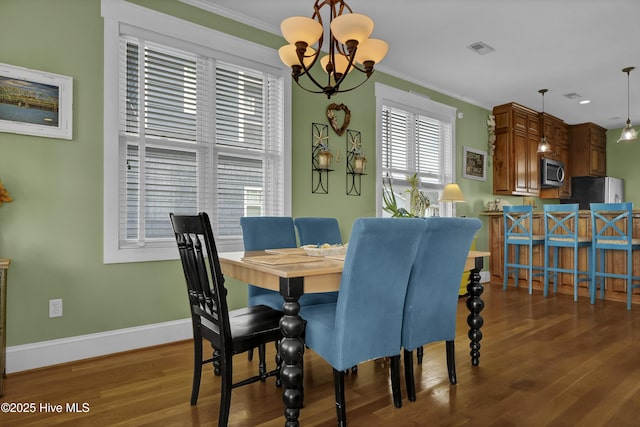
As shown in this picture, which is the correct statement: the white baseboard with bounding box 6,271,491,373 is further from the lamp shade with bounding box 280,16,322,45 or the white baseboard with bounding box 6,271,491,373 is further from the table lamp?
the table lamp

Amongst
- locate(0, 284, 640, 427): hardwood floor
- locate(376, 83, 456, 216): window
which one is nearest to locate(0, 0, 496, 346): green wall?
locate(0, 284, 640, 427): hardwood floor

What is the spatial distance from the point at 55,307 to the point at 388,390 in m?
2.18

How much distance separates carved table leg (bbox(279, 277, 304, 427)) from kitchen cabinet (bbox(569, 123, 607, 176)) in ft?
23.6

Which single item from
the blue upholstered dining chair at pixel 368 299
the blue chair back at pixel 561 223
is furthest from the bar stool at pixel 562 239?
the blue upholstered dining chair at pixel 368 299

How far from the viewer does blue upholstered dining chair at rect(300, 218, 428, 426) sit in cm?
157

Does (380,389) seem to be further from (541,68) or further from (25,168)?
(541,68)

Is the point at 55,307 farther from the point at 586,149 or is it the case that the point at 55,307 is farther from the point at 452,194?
the point at 586,149

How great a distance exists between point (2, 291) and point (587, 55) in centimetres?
538

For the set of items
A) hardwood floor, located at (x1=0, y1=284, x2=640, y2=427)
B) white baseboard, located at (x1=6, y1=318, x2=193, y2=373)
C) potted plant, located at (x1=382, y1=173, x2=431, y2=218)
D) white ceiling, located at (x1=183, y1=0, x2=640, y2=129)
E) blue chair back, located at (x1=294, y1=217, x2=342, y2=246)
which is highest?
white ceiling, located at (x1=183, y1=0, x2=640, y2=129)

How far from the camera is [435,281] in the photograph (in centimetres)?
196

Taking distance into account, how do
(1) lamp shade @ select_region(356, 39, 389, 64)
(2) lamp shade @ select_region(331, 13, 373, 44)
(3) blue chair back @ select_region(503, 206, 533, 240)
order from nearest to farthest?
(2) lamp shade @ select_region(331, 13, 373, 44), (1) lamp shade @ select_region(356, 39, 389, 64), (3) blue chair back @ select_region(503, 206, 533, 240)

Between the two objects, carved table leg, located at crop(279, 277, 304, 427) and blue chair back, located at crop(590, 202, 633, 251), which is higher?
blue chair back, located at crop(590, 202, 633, 251)

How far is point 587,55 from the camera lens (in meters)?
4.02

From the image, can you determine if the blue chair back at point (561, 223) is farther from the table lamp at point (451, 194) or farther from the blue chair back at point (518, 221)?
the table lamp at point (451, 194)
